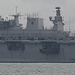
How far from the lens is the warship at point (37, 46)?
80.9m

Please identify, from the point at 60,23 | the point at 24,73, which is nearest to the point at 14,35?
the point at 60,23

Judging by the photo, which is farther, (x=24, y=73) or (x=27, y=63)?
(x=27, y=63)

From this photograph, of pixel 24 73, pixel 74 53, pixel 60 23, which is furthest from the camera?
pixel 60 23

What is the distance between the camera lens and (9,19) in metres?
85.6

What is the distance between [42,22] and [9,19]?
237 inches

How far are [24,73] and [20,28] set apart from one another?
2910 centimetres

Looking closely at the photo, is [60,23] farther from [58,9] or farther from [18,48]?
[18,48]

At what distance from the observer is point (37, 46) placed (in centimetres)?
8112

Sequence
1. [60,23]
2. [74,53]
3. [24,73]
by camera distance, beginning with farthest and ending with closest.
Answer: [60,23] → [74,53] → [24,73]

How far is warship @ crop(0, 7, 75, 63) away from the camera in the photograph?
80875mm

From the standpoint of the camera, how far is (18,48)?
267 ft

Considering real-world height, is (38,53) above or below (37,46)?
below

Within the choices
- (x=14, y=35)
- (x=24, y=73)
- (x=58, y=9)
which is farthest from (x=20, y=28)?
(x=24, y=73)

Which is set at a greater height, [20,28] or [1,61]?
[20,28]
